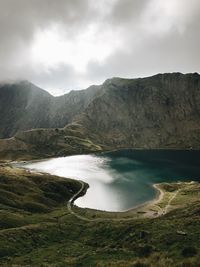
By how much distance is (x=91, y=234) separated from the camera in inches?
3391

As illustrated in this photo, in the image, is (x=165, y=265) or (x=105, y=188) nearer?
(x=165, y=265)

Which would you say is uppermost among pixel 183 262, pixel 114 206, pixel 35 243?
pixel 183 262

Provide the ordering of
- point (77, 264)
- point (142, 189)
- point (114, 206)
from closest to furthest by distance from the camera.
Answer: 1. point (77, 264)
2. point (114, 206)
3. point (142, 189)

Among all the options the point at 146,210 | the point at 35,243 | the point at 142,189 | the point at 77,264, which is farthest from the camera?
the point at 142,189

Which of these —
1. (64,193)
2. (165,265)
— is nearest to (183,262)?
(165,265)

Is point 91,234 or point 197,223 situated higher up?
point 197,223

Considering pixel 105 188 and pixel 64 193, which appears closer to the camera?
pixel 64 193

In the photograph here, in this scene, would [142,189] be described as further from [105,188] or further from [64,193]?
[64,193]

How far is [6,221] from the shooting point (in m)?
90.4

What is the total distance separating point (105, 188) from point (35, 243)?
123 m

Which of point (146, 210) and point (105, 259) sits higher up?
point (105, 259)

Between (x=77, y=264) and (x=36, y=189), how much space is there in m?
107

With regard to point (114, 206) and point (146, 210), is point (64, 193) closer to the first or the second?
point (114, 206)

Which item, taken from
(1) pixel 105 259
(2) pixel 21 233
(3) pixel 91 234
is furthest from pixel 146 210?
(1) pixel 105 259
